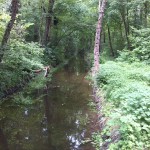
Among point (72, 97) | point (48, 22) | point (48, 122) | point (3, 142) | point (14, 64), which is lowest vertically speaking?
point (72, 97)

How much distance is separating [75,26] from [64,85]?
13.6 metres

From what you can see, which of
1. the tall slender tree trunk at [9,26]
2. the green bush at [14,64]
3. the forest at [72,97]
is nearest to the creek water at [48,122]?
the forest at [72,97]

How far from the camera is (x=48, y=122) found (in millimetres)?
10906

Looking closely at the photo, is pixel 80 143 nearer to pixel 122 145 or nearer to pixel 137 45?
pixel 122 145

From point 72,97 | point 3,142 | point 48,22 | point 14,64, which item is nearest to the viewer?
point 3,142

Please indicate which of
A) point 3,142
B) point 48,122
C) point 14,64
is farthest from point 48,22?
point 3,142

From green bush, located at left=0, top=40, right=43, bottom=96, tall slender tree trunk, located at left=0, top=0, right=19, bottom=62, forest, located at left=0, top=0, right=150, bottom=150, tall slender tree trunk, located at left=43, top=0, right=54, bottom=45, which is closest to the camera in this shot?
forest, located at left=0, top=0, right=150, bottom=150

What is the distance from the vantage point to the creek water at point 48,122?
346 inches

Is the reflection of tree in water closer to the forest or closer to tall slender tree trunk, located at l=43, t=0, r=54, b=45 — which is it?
the forest

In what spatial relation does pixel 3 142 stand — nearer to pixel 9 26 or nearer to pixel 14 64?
pixel 9 26

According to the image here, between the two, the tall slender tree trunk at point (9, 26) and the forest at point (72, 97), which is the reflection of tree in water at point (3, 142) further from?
the tall slender tree trunk at point (9, 26)

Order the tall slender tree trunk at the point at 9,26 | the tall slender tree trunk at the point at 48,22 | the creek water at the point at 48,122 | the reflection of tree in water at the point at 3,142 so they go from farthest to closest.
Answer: the tall slender tree trunk at the point at 48,22 < the tall slender tree trunk at the point at 9,26 < the creek water at the point at 48,122 < the reflection of tree in water at the point at 3,142

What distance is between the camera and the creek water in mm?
8797

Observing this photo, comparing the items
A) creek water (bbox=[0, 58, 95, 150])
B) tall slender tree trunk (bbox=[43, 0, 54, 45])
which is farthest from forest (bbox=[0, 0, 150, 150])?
tall slender tree trunk (bbox=[43, 0, 54, 45])
